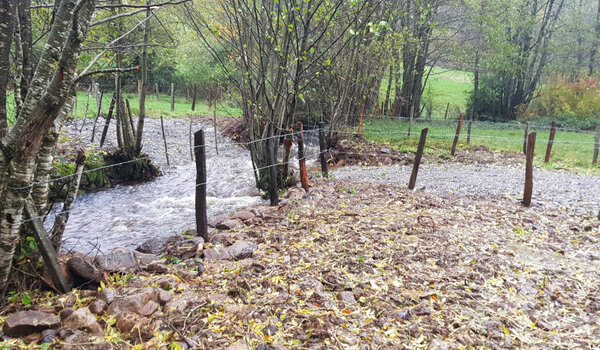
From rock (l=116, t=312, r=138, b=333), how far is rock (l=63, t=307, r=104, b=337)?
127 mm

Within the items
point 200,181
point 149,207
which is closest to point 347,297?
point 200,181

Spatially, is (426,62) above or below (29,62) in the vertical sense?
above

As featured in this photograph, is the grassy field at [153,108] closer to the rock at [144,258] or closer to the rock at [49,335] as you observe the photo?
the rock at [144,258]

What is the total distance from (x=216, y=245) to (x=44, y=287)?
1845mm

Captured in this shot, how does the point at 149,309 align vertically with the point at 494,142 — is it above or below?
below

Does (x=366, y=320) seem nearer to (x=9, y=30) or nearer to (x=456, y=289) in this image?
(x=456, y=289)

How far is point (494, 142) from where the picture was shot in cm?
1645

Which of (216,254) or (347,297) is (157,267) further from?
(347,297)

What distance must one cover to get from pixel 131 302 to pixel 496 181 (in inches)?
368

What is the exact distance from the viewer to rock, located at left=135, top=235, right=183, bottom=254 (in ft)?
15.8

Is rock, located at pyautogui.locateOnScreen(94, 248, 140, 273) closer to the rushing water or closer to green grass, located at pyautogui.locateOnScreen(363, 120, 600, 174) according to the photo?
the rushing water

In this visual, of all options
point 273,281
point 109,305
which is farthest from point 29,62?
point 273,281

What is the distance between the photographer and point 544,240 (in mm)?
5293

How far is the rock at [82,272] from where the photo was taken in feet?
11.3
